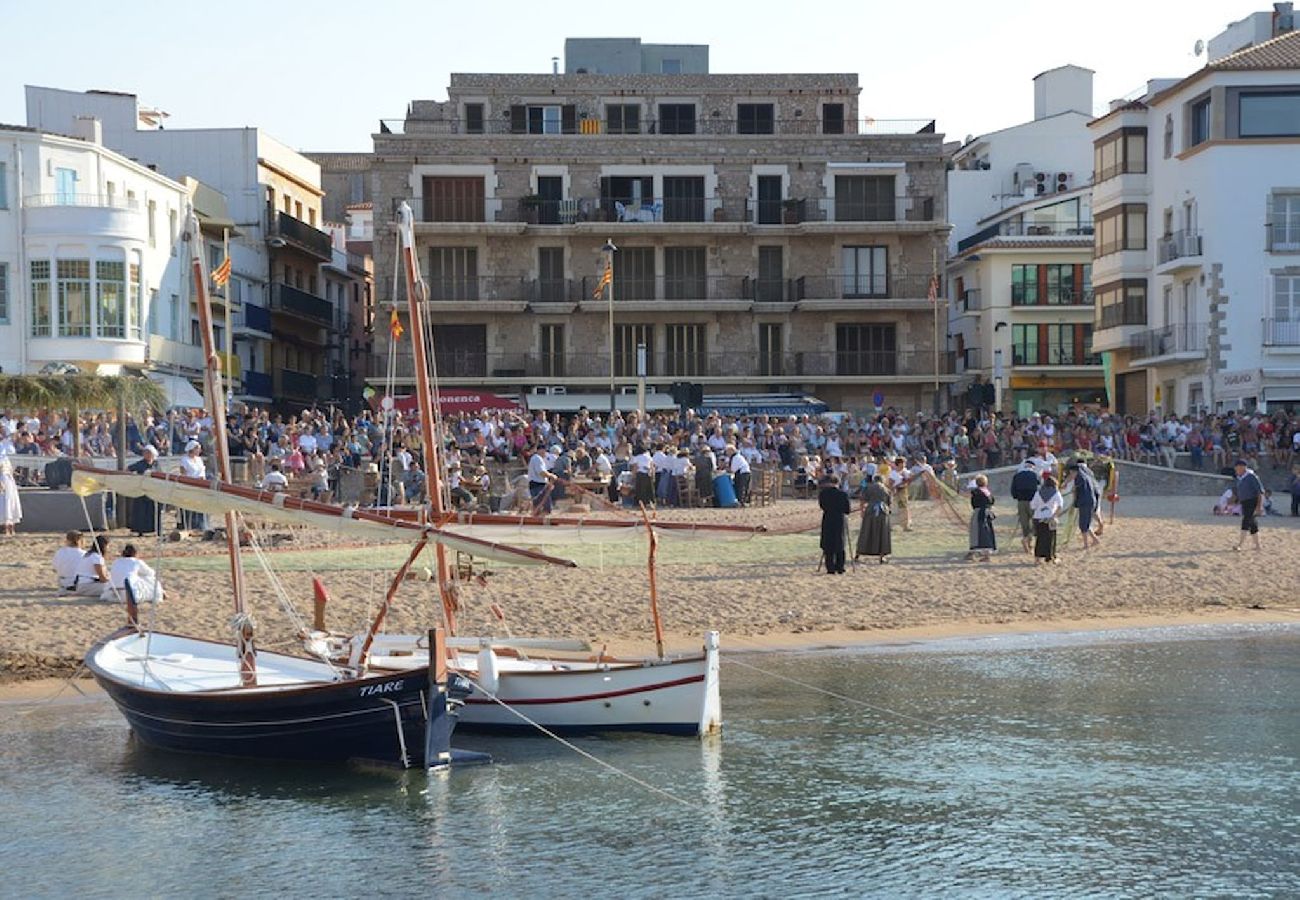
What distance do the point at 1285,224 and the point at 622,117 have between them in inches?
1036

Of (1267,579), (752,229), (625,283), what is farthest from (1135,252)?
(1267,579)

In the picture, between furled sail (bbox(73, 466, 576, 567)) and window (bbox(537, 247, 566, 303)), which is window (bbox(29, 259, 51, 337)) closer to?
window (bbox(537, 247, 566, 303))

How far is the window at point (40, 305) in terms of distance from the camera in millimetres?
53375

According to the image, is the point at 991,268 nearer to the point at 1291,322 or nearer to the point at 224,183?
the point at 1291,322

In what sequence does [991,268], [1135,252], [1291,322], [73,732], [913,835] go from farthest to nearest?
[991,268] < [1135,252] < [1291,322] < [73,732] < [913,835]

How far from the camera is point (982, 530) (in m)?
32.7

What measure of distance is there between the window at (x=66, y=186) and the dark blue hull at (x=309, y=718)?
124ft

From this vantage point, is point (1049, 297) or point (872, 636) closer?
point (872, 636)

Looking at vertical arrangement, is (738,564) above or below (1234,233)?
below

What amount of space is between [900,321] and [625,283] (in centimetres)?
1121

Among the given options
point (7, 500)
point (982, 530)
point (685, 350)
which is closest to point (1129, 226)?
point (685, 350)

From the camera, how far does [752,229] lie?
67.5 meters

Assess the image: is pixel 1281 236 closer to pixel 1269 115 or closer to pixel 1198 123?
pixel 1269 115

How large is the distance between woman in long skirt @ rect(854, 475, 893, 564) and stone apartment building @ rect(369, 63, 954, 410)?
3544cm
